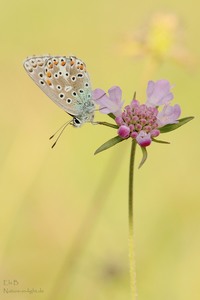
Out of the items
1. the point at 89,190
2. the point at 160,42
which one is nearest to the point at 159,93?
the point at 160,42

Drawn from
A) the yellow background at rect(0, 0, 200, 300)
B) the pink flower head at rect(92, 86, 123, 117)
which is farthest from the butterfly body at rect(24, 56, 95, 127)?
the yellow background at rect(0, 0, 200, 300)

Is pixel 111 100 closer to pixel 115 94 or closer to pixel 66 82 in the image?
pixel 115 94

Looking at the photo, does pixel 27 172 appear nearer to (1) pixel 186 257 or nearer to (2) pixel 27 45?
(1) pixel 186 257

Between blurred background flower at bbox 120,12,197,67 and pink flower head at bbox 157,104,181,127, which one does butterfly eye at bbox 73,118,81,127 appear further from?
blurred background flower at bbox 120,12,197,67

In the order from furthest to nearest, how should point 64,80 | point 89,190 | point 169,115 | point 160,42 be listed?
point 89,190 → point 160,42 → point 64,80 → point 169,115

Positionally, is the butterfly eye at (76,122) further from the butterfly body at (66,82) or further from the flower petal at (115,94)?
the flower petal at (115,94)
